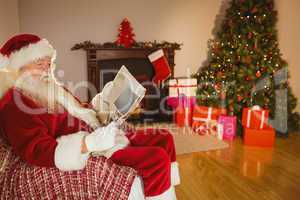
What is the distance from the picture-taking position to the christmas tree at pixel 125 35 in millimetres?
3732

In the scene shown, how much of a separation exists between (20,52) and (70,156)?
53cm

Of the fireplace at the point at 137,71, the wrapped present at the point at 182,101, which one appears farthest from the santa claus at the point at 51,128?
the fireplace at the point at 137,71

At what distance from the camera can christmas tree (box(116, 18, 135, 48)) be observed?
373 cm

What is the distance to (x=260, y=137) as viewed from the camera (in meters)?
2.95

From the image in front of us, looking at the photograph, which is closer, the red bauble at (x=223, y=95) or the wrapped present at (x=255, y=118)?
the wrapped present at (x=255, y=118)

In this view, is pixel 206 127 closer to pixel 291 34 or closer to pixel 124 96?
pixel 291 34

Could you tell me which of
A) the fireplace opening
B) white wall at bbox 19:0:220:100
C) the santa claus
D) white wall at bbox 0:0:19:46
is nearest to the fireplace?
the fireplace opening

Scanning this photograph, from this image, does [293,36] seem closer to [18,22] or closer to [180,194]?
[180,194]

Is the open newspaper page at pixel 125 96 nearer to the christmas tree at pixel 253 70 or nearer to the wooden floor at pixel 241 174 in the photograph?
the wooden floor at pixel 241 174

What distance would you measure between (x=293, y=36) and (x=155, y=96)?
6.31 feet

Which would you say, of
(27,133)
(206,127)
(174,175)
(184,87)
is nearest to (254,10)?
(184,87)

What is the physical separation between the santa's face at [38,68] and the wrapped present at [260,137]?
7.54ft

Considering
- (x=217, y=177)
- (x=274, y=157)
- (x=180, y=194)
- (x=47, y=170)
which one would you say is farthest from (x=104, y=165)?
(x=274, y=157)

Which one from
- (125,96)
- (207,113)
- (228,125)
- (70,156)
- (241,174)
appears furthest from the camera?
(207,113)
